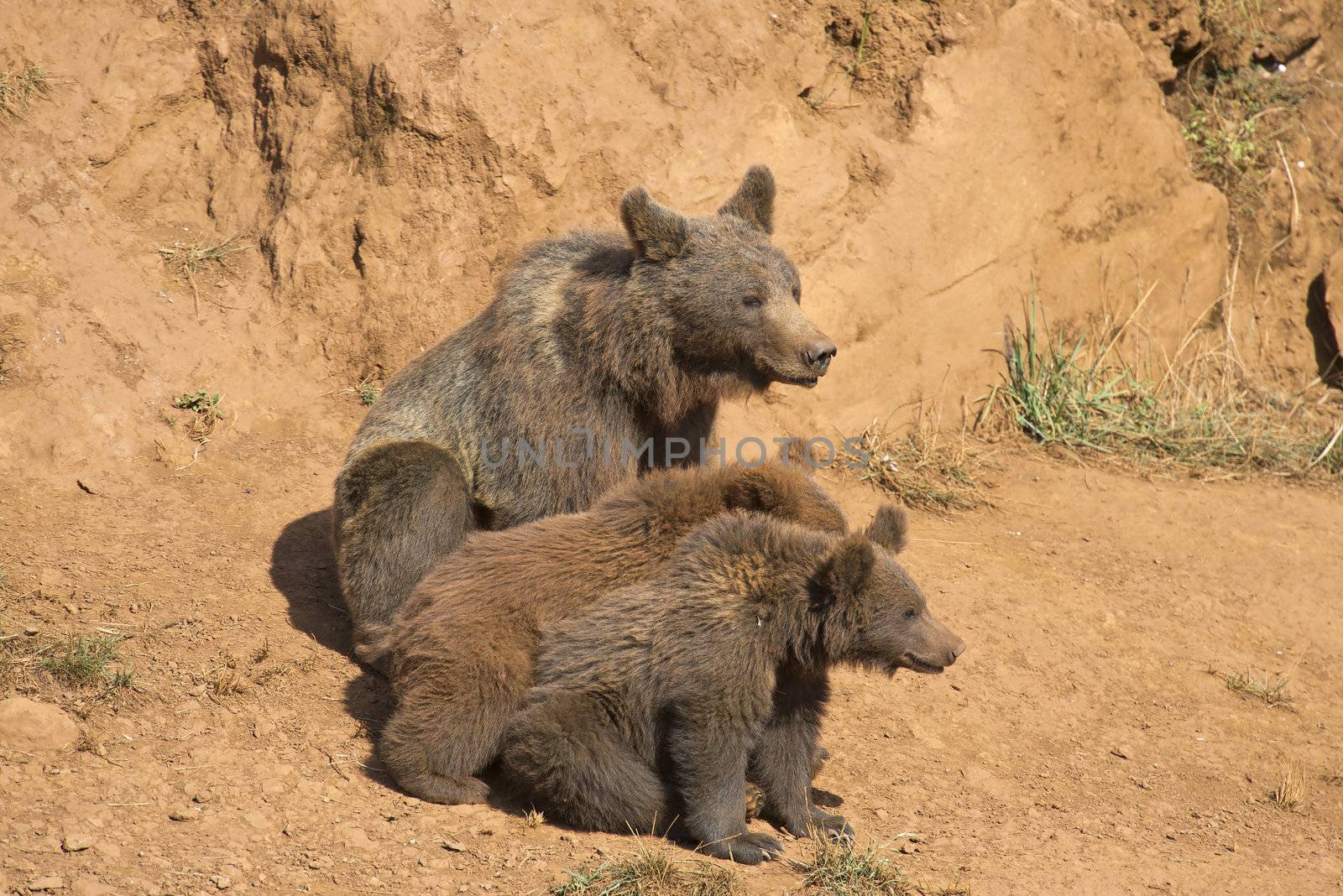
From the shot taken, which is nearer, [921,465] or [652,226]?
[652,226]

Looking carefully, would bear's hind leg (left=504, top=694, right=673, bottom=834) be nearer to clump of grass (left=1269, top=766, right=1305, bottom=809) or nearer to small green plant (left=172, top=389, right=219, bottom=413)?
clump of grass (left=1269, top=766, right=1305, bottom=809)

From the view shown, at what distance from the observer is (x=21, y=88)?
8.85 metres

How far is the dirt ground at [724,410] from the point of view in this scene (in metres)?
5.77

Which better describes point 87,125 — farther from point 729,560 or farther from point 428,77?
point 729,560

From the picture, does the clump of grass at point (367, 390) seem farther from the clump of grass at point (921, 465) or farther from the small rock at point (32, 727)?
the small rock at point (32, 727)

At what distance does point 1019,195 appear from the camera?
1017cm

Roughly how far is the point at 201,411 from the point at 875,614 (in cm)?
503

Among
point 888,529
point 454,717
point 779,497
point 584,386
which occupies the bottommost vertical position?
point 454,717

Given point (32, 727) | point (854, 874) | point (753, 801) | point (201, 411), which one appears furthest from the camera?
point (201, 411)

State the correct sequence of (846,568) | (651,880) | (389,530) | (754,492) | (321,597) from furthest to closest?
(321,597) < (389,530) < (754,492) < (846,568) < (651,880)

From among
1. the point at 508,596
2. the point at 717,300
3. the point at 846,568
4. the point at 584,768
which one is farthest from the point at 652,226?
the point at 584,768

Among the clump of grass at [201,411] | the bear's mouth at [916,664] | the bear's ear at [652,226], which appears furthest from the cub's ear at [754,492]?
the clump of grass at [201,411]

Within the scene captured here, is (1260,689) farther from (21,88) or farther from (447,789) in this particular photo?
(21,88)

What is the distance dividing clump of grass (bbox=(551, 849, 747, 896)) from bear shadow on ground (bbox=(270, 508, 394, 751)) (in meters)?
1.66
